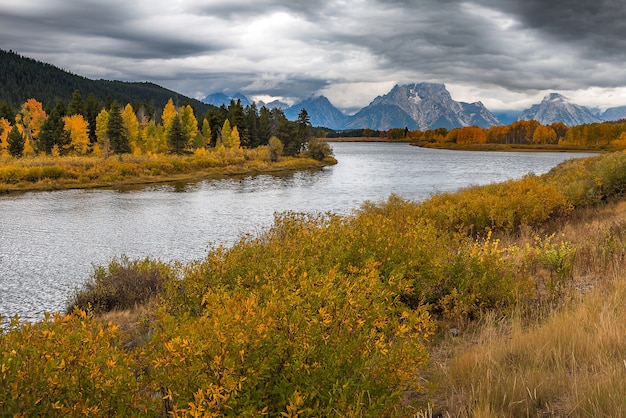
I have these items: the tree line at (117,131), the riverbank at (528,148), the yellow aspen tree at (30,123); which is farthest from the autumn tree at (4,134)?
the riverbank at (528,148)

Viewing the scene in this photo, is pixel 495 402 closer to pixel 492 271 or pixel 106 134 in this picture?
pixel 492 271

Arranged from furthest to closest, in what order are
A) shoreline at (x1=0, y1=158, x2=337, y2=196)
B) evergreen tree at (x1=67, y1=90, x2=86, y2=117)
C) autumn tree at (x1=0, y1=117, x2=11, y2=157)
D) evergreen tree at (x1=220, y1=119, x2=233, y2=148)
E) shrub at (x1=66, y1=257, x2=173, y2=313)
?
evergreen tree at (x1=220, y1=119, x2=233, y2=148), evergreen tree at (x1=67, y1=90, x2=86, y2=117), autumn tree at (x1=0, y1=117, x2=11, y2=157), shoreline at (x1=0, y1=158, x2=337, y2=196), shrub at (x1=66, y1=257, x2=173, y2=313)

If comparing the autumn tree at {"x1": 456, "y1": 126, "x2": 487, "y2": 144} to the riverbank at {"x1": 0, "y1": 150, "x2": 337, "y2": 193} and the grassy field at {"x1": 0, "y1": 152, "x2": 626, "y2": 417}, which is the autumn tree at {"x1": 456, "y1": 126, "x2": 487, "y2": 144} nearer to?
the riverbank at {"x1": 0, "y1": 150, "x2": 337, "y2": 193}

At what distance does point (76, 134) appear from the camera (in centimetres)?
6912

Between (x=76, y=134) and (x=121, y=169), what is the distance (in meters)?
17.9

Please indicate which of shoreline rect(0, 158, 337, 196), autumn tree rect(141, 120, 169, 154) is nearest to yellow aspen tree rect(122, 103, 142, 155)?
autumn tree rect(141, 120, 169, 154)

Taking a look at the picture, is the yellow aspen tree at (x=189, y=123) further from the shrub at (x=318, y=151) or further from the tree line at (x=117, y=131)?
the shrub at (x=318, y=151)

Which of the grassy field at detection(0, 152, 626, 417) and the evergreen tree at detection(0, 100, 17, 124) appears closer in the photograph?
the grassy field at detection(0, 152, 626, 417)

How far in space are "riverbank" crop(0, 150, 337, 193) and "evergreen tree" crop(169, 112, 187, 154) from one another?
17.1 feet

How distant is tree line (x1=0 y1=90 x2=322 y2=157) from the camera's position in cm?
6969

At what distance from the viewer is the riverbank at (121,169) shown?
49216 mm

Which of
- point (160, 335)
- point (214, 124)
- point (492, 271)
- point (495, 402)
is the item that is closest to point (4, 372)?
point (160, 335)

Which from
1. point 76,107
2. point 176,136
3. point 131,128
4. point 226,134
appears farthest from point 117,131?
point 226,134

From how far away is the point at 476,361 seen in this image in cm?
491
